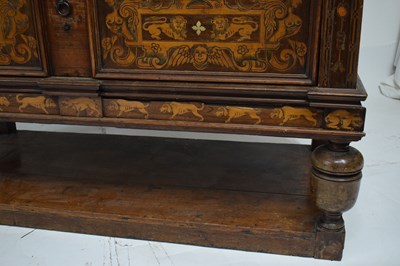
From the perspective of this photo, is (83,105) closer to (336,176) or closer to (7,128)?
(336,176)

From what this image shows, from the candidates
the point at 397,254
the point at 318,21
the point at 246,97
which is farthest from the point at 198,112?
the point at 397,254

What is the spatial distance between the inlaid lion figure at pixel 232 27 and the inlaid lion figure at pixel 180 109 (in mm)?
188

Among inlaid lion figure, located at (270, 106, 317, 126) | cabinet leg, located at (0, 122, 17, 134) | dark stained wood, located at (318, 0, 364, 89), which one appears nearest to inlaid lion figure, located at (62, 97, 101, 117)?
inlaid lion figure, located at (270, 106, 317, 126)

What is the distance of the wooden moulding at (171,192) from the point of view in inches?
56.0

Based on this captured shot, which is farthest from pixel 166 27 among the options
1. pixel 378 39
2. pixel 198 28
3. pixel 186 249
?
pixel 378 39

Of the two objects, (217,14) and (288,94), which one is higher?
(217,14)

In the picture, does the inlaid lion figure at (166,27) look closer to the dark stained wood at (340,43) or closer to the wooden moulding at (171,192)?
the dark stained wood at (340,43)

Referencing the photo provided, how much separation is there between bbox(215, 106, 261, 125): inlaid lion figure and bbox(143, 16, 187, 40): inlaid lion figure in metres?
0.21

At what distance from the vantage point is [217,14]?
4.04 ft

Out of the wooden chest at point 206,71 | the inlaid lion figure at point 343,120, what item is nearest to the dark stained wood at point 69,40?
the wooden chest at point 206,71

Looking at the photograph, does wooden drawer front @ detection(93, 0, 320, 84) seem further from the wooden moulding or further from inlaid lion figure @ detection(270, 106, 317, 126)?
the wooden moulding

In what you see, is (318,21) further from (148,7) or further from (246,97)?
(148,7)

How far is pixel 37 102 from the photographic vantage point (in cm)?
141

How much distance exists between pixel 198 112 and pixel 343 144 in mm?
379
